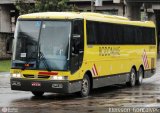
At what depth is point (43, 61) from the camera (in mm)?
Result: 18375

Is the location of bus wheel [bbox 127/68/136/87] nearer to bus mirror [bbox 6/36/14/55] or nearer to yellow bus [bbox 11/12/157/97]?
yellow bus [bbox 11/12/157/97]

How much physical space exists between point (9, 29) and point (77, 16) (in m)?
64.7

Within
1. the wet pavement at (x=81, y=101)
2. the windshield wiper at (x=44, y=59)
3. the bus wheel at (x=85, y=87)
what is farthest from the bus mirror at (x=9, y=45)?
the bus wheel at (x=85, y=87)

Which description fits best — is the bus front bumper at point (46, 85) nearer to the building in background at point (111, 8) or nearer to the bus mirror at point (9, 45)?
the bus mirror at point (9, 45)

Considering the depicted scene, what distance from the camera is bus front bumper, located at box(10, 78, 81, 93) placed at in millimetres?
18141

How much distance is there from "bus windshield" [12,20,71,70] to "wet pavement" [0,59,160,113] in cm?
127

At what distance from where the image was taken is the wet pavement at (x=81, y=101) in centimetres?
1577

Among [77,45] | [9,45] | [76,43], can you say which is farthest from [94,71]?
[9,45]

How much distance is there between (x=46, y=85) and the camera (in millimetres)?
18250

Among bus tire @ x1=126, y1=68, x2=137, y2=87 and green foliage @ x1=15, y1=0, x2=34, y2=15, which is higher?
green foliage @ x1=15, y1=0, x2=34, y2=15

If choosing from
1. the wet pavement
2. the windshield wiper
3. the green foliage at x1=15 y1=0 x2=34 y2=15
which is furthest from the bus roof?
the green foliage at x1=15 y1=0 x2=34 y2=15

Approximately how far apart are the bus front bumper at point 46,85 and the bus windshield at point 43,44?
0.50m

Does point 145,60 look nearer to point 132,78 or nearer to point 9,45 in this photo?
point 132,78

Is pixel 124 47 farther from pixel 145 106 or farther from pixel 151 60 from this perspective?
pixel 145 106
